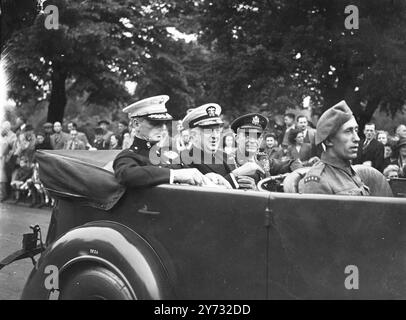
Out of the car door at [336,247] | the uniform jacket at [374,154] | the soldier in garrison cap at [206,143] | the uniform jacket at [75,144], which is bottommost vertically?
the car door at [336,247]

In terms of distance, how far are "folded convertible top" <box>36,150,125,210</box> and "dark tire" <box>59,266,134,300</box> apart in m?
0.38

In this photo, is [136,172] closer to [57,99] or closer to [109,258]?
[109,258]

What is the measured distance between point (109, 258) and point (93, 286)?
0.21 meters

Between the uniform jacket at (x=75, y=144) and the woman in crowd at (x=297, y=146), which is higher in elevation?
the uniform jacket at (x=75, y=144)

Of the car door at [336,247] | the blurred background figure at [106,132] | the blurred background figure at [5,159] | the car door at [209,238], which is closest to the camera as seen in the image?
the car door at [336,247]

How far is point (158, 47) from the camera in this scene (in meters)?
17.7

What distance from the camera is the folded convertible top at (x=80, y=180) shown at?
3.26 m

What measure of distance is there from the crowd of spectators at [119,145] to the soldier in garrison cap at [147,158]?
9.54 feet

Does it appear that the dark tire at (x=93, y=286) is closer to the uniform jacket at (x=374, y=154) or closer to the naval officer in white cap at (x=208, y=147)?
the naval officer in white cap at (x=208, y=147)

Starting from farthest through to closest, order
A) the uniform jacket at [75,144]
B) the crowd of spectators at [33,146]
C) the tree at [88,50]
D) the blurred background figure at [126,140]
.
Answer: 1. the tree at [88,50]
2. the crowd of spectators at [33,146]
3. the uniform jacket at [75,144]
4. the blurred background figure at [126,140]

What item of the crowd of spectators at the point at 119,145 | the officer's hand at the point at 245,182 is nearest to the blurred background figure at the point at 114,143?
the crowd of spectators at the point at 119,145

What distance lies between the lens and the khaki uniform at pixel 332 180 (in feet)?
10.5

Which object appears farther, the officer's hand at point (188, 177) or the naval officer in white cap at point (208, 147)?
the naval officer in white cap at point (208, 147)
